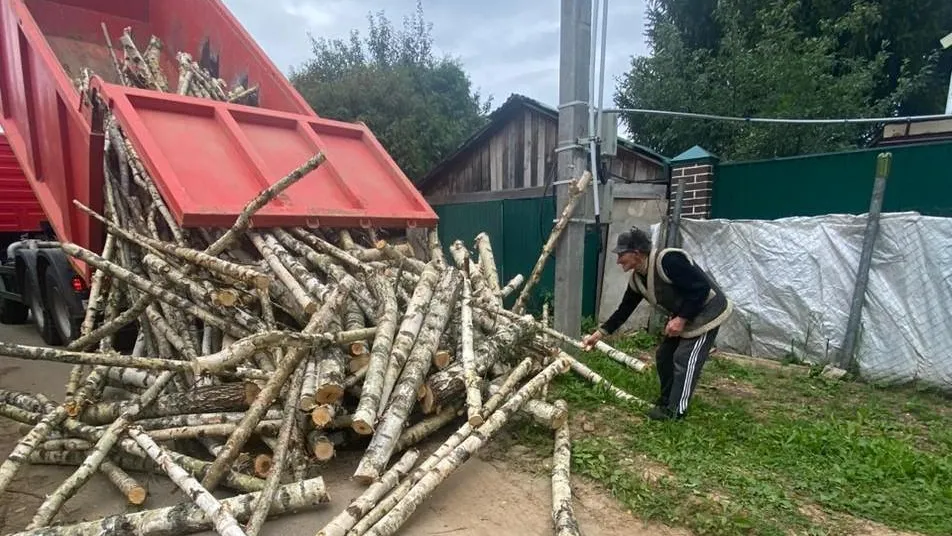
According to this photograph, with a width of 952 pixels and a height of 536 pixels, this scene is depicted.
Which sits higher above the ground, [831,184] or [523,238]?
[831,184]

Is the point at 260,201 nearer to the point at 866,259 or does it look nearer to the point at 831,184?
the point at 866,259

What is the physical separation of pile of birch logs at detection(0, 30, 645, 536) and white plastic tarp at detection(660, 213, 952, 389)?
245cm

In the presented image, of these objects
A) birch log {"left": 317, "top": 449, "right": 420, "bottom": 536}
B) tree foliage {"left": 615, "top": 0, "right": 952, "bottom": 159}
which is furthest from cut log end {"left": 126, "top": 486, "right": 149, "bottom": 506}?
tree foliage {"left": 615, "top": 0, "right": 952, "bottom": 159}

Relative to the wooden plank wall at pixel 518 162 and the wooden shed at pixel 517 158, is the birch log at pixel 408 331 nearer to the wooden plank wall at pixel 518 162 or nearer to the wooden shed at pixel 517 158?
the wooden shed at pixel 517 158

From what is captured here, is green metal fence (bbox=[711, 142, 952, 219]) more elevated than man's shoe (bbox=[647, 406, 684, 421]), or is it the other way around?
green metal fence (bbox=[711, 142, 952, 219])

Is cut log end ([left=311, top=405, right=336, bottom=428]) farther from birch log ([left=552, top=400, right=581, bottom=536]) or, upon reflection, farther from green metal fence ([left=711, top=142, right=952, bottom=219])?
green metal fence ([left=711, top=142, right=952, bottom=219])

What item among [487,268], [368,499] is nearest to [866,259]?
[487,268]

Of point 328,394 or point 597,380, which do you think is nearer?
point 328,394

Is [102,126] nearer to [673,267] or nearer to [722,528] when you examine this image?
[673,267]

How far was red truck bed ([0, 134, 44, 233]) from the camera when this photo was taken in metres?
7.86

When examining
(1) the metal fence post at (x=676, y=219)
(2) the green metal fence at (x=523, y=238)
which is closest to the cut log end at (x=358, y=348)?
(2) the green metal fence at (x=523, y=238)

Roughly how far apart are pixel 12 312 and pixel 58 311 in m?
2.75

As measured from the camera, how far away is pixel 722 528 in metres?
2.65

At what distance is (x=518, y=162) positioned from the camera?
917 cm
